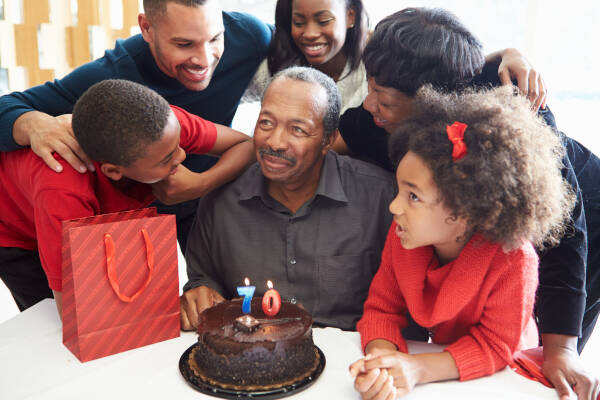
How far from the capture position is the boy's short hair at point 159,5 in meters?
1.90

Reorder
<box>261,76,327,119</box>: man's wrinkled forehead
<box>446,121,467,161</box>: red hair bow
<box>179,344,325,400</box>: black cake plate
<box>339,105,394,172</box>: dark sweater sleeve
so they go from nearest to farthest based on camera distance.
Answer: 1. <box>179,344,325,400</box>: black cake plate
2. <box>446,121,467,161</box>: red hair bow
3. <box>261,76,327,119</box>: man's wrinkled forehead
4. <box>339,105,394,172</box>: dark sweater sleeve

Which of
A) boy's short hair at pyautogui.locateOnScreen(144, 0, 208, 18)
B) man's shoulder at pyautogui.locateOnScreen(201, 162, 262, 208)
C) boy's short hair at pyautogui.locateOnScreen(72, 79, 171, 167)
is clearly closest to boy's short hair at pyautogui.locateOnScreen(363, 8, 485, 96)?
man's shoulder at pyautogui.locateOnScreen(201, 162, 262, 208)

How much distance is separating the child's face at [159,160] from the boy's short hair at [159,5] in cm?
55

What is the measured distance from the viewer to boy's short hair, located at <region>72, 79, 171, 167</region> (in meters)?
1.46

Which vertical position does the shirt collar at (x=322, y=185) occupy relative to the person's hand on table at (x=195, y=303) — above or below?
above

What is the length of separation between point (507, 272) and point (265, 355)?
63 centimetres

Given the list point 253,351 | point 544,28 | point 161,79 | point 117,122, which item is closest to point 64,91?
point 161,79

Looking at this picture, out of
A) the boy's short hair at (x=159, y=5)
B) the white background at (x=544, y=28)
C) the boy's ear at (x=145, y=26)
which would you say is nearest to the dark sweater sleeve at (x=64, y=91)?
the boy's ear at (x=145, y=26)

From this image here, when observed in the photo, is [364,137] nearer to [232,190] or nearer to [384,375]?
[232,190]

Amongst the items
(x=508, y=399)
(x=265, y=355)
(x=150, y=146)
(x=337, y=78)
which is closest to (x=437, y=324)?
(x=508, y=399)

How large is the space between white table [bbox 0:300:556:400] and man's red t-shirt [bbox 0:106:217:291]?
0.20 m

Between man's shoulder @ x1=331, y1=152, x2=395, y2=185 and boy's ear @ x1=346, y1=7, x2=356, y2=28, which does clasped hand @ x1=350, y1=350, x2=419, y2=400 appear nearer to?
man's shoulder @ x1=331, y1=152, x2=395, y2=185

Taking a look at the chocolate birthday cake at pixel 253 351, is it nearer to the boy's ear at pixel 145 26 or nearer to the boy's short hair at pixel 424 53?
the boy's short hair at pixel 424 53

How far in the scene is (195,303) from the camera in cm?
163
